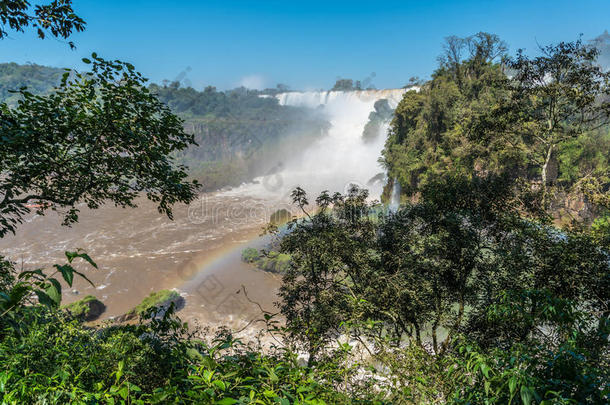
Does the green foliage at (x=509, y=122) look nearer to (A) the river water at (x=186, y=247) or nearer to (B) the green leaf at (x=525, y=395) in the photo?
(B) the green leaf at (x=525, y=395)

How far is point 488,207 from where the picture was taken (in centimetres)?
693

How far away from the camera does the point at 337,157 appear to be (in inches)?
2366

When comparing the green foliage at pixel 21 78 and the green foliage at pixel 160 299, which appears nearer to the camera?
the green foliage at pixel 160 299

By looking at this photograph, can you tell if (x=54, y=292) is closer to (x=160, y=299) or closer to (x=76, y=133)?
(x=76, y=133)

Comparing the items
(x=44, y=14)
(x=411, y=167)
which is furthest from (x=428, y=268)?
(x=411, y=167)

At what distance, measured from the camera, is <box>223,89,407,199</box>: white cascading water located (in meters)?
47.6

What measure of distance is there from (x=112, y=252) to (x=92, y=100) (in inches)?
958

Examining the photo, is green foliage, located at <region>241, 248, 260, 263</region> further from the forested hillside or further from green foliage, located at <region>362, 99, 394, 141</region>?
green foliage, located at <region>362, 99, 394, 141</region>

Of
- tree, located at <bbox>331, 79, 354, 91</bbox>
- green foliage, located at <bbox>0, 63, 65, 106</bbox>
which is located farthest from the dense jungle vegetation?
green foliage, located at <bbox>0, 63, 65, 106</bbox>

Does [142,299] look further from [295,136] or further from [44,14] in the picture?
[295,136]

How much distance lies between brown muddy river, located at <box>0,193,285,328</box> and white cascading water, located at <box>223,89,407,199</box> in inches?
496

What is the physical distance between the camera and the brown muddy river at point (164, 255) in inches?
722

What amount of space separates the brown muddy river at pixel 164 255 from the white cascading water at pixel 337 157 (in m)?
12.6

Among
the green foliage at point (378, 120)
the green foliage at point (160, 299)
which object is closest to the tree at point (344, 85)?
the green foliage at point (378, 120)
